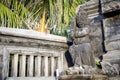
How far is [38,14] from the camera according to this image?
874cm

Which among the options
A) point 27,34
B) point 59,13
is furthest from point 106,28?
point 59,13

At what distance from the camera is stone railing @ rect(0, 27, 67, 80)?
3.22 m

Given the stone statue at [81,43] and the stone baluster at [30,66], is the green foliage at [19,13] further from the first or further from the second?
the stone statue at [81,43]

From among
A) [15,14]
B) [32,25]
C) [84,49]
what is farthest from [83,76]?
[32,25]

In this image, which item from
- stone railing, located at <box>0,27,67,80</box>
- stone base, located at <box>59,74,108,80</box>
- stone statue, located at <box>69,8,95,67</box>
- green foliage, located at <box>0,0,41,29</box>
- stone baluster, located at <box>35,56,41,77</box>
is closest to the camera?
stone base, located at <box>59,74,108,80</box>

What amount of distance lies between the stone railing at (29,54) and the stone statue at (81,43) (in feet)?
1.75

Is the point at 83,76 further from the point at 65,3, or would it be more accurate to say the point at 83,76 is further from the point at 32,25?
the point at 32,25

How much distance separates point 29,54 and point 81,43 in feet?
3.15

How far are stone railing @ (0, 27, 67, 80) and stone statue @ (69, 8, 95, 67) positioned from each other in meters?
0.53

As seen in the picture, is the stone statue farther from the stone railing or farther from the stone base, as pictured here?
the stone railing

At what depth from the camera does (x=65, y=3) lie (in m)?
8.12

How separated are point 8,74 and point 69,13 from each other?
573 centimetres

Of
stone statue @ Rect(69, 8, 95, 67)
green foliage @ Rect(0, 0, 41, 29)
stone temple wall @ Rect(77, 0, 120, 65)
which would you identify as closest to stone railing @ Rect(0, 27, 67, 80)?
stone statue @ Rect(69, 8, 95, 67)

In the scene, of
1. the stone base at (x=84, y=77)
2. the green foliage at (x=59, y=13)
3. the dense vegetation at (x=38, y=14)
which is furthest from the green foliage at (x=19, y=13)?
the stone base at (x=84, y=77)
